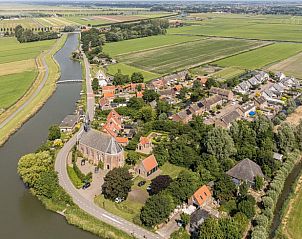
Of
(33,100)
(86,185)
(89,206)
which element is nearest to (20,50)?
(33,100)

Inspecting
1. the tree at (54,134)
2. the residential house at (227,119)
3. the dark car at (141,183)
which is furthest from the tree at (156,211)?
the residential house at (227,119)

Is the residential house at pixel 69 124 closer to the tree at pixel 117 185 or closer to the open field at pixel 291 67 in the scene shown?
the tree at pixel 117 185

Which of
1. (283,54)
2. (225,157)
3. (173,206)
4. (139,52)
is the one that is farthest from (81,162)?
(283,54)

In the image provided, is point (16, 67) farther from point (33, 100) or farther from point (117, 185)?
point (117, 185)

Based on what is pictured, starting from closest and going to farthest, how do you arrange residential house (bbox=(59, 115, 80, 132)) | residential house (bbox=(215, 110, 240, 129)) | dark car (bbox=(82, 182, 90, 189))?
dark car (bbox=(82, 182, 90, 189)) → residential house (bbox=(59, 115, 80, 132)) → residential house (bbox=(215, 110, 240, 129))

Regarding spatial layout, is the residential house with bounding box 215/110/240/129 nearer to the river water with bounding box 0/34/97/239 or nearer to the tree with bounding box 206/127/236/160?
the tree with bounding box 206/127/236/160

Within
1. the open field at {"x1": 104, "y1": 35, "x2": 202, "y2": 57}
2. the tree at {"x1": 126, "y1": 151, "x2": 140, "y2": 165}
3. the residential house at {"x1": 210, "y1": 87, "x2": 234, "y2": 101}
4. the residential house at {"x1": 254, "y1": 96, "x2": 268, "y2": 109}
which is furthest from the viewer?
the open field at {"x1": 104, "y1": 35, "x2": 202, "y2": 57}

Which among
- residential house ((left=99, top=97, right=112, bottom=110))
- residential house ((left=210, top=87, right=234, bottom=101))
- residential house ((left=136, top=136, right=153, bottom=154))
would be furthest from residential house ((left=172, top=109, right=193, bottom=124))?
residential house ((left=99, top=97, right=112, bottom=110))
